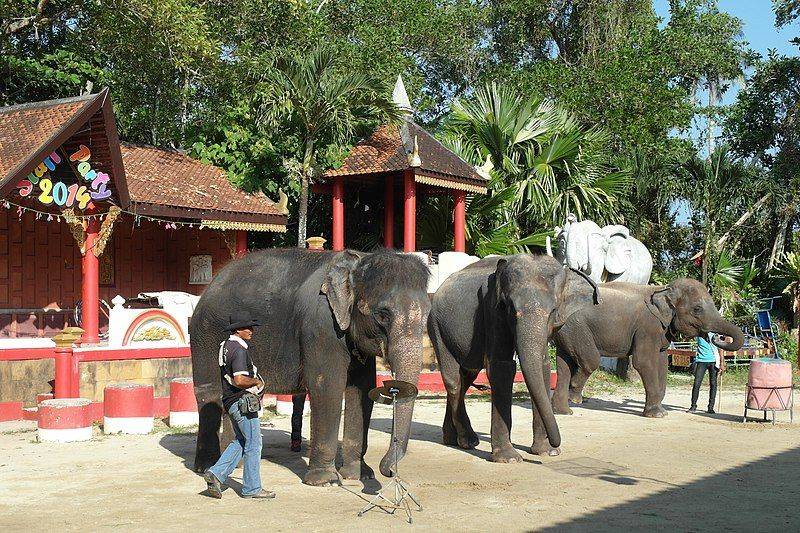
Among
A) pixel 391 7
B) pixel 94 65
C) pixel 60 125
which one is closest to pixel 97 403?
pixel 60 125

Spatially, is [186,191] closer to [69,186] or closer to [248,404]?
[69,186]

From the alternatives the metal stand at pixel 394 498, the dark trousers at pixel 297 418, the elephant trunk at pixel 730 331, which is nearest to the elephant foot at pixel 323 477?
the metal stand at pixel 394 498

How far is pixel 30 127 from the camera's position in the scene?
1570 centimetres

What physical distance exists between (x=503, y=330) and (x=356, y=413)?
2.27 meters

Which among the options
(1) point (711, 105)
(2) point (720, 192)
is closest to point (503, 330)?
(2) point (720, 192)

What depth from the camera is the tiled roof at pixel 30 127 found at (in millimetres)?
14816

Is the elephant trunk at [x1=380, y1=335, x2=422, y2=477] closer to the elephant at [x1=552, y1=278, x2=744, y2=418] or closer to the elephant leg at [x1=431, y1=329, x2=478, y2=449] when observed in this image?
the elephant leg at [x1=431, y1=329, x2=478, y2=449]

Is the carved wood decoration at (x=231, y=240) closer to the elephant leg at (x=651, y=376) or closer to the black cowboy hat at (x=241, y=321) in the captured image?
the elephant leg at (x=651, y=376)

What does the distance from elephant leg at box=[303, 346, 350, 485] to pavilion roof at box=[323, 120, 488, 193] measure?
526 inches

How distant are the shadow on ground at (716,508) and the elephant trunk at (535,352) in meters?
1.42

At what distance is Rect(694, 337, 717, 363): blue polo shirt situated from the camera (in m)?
14.7

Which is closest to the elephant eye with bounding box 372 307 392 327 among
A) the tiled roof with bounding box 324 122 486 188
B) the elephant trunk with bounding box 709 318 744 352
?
the elephant trunk with bounding box 709 318 744 352

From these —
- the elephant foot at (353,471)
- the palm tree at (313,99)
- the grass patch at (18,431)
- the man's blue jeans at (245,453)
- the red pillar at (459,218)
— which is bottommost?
the grass patch at (18,431)

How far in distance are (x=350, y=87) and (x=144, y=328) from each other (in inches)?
349
